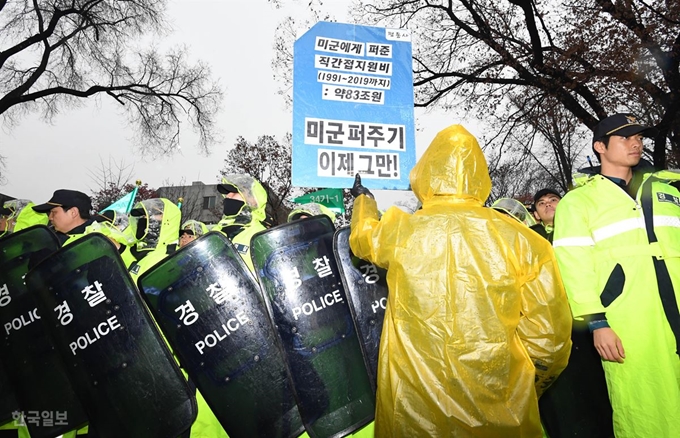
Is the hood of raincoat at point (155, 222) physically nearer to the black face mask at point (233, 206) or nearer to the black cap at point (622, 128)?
the black face mask at point (233, 206)

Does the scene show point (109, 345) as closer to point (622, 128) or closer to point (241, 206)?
point (241, 206)

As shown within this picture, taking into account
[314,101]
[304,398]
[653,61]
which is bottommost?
[304,398]

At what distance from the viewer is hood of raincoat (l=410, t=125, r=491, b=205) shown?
2211mm

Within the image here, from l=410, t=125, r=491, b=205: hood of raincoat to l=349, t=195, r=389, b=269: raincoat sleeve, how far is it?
1.01 feet

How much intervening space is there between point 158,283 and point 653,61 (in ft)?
33.9

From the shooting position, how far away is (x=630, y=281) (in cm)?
237

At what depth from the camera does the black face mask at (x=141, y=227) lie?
413 centimetres

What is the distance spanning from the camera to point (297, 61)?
11.4 feet

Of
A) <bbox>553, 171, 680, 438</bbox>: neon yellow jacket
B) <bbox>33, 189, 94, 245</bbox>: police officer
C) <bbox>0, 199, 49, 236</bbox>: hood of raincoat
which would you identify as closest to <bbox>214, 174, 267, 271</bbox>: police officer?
<bbox>33, 189, 94, 245</bbox>: police officer

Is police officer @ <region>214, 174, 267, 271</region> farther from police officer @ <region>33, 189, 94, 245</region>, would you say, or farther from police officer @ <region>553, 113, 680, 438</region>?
police officer @ <region>553, 113, 680, 438</region>

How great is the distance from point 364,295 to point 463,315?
0.89 metres

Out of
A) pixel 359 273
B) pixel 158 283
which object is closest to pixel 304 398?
pixel 359 273

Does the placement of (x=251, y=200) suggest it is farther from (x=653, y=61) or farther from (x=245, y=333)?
(x=653, y=61)

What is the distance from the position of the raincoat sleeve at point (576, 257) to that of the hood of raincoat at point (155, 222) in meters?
2.94
